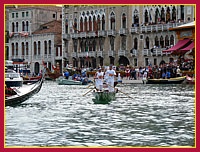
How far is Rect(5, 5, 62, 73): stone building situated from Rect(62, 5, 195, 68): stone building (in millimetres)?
2330

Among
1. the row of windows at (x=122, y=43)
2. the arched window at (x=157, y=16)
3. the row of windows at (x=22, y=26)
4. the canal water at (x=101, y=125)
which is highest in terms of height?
the row of windows at (x=22, y=26)

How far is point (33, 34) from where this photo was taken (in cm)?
5316

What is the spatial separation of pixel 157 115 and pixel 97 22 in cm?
3439

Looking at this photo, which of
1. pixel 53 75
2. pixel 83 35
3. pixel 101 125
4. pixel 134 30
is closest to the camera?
pixel 101 125

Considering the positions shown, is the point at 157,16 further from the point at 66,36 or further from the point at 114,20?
the point at 66,36

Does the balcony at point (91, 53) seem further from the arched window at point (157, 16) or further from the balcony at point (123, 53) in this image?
the arched window at point (157, 16)

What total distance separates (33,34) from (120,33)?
12802mm

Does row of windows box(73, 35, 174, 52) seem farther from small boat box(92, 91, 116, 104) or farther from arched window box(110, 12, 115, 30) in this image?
small boat box(92, 91, 116, 104)

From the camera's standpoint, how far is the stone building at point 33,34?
51.8 meters

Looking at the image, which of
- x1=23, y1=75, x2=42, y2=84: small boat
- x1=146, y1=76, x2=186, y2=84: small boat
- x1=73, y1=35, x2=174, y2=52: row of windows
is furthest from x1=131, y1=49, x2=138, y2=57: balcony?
x1=146, y1=76, x2=186, y2=84: small boat

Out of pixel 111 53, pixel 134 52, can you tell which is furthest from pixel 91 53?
pixel 134 52

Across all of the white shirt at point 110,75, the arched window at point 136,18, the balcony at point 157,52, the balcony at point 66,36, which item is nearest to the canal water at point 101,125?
the white shirt at point 110,75

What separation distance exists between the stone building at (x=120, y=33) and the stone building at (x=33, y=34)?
2.33 m

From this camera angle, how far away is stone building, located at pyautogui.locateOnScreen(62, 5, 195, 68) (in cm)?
4028
